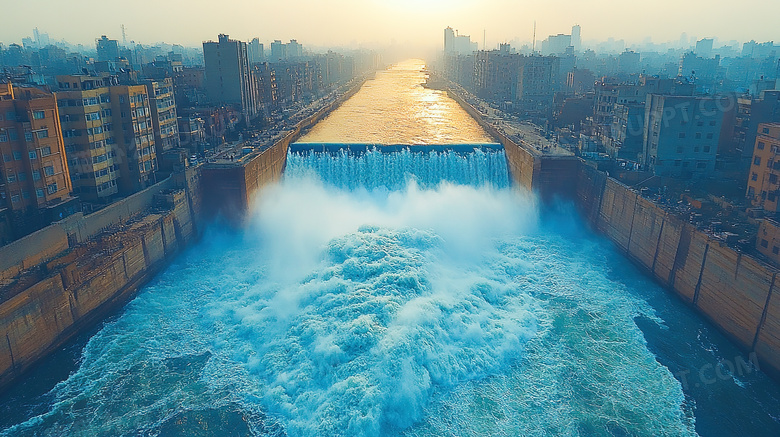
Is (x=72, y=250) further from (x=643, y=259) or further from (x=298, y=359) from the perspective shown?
(x=643, y=259)

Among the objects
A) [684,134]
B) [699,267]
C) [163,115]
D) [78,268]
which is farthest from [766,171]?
[163,115]

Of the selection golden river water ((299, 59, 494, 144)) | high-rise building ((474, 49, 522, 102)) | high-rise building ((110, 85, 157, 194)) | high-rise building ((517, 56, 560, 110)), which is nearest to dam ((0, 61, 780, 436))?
high-rise building ((110, 85, 157, 194))

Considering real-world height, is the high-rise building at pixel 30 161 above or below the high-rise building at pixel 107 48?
below

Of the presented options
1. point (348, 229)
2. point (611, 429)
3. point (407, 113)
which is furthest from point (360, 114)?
point (611, 429)

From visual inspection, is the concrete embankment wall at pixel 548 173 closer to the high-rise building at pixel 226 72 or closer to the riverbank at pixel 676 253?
the riverbank at pixel 676 253

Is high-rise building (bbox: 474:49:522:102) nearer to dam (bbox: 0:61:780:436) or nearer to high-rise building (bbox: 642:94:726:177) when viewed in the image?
high-rise building (bbox: 642:94:726:177)

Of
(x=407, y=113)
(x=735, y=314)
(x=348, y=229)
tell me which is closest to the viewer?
(x=735, y=314)

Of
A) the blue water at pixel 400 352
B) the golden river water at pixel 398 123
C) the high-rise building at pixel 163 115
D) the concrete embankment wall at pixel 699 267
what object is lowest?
the blue water at pixel 400 352

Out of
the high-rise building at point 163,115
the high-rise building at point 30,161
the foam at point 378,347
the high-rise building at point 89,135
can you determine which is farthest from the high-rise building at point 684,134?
the high-rise building at point 30,161
